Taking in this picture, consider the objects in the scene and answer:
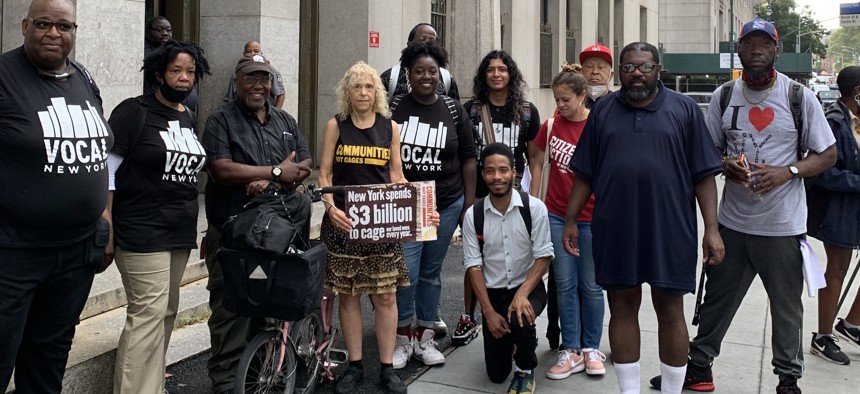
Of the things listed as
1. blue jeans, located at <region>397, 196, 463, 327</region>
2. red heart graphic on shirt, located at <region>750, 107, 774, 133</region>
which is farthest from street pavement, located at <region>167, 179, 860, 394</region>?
red heart graphic on shirt, located at <region>750, 107, 774, 133</region>

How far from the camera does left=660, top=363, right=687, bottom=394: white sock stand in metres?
4.87

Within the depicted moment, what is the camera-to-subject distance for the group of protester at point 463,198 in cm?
388

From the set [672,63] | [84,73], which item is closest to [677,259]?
[84,73]

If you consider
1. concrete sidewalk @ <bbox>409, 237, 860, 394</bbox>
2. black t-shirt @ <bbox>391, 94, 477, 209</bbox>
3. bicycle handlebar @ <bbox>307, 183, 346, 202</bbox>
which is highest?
black t-shirt @ <bbox>391, 94, 477, 209</bbox>

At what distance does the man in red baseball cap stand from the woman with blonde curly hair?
1.58 meters

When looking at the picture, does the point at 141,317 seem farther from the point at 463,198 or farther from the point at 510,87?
the point at 510,87

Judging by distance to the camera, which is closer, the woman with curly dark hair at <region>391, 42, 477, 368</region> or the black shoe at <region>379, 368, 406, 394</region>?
the black shoe at <region>379, 368, 406, 394</region>

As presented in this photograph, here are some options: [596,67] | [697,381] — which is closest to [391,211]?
[596,67]

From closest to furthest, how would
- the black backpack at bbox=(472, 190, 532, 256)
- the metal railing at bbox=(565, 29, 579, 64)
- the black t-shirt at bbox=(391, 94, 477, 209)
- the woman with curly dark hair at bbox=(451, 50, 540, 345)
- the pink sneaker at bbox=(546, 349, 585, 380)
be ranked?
the black backpack at bbox=(472, 190, 532, 256)
the pink sneaker at bbox=(546, 349, 585, 380)
the black t-shirt at bbox=(391, 94, 477, 209)
the woman with curly dark hair at bbox=(451, 50, 540, 345)
the metal railing at bbox=(565, 29, 579, 64)

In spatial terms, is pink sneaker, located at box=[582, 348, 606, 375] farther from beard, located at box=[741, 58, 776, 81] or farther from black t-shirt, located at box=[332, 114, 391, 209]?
beard, located at box=[741, 58, 776, 81]

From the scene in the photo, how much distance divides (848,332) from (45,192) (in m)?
5.74

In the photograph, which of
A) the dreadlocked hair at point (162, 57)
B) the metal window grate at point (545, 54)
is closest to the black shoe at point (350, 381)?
the dreadlocked hair at point (162, 57)

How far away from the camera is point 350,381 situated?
5.46 metres

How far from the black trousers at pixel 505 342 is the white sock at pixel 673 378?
0.86 m
